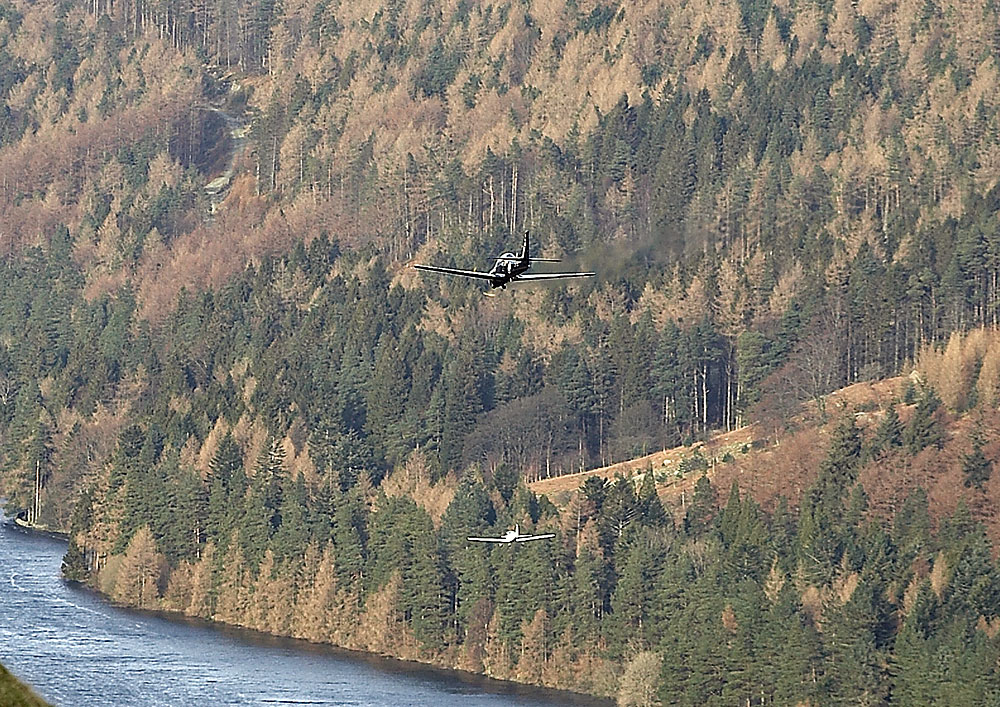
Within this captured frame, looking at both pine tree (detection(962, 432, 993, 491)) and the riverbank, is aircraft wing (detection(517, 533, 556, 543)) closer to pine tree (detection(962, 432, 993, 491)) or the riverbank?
pine tree (detection(962, 432, 993, 491))

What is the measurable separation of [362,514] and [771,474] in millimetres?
27275

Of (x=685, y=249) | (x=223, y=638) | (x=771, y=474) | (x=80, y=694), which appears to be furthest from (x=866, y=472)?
(x=80, y=694)

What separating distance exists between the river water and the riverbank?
228ft

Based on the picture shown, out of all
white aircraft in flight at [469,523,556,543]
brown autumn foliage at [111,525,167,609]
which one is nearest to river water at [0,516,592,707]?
brown autumn foliage at [111,525,167,609]

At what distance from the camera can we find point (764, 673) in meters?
133

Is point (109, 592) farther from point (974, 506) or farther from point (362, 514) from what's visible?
point (974, 506)

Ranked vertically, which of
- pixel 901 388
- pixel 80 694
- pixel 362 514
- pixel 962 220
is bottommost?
pixel 80 694

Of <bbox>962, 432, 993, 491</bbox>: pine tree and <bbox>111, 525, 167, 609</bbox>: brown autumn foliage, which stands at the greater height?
<bbox>962, 432, 993, 491</bbox>: pine tree

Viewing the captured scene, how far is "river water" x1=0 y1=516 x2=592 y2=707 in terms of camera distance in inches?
5340

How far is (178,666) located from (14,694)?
93493 mm

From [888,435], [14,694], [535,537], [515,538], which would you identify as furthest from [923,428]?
[14,694]

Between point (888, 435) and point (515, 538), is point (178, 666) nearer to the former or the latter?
point (515, 538)

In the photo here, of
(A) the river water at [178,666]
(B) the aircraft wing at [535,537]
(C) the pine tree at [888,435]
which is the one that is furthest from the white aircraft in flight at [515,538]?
(C) the pine tree at [888,435]

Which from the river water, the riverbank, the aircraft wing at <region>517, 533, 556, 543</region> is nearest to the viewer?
the riverbank
